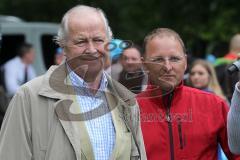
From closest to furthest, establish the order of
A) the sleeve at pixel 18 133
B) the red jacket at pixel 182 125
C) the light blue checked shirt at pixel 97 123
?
1. the sleeve at pixel 18 133
2. the light blue checked shirt at pixel 97 123
3. the red jacket at pixel 182 125

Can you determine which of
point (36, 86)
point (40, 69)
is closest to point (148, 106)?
point (36, 86)

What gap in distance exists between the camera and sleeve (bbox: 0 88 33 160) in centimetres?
378

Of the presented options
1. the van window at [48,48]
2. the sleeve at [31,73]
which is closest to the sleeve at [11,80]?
the sleeve at [31,73]

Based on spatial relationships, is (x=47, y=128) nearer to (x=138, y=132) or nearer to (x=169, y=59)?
(x=138, y=132)

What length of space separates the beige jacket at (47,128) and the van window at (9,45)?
9034 millimetres

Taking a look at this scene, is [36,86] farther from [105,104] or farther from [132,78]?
[132,78]

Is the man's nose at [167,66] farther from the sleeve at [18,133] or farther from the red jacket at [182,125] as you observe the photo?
the sleeve at [18,133]

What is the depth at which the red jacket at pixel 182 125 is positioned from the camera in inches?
171

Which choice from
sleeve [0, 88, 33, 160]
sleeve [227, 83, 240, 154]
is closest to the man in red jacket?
sleeve [227, 83, 240, 154]

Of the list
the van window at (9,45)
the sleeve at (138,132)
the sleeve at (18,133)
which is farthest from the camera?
the van window at (9,45)

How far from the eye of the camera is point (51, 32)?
1302cm

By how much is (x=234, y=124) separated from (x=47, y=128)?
112 centimetres

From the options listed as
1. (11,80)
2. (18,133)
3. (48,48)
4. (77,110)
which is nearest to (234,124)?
(77,110)

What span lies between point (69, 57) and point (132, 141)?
1.93ft
